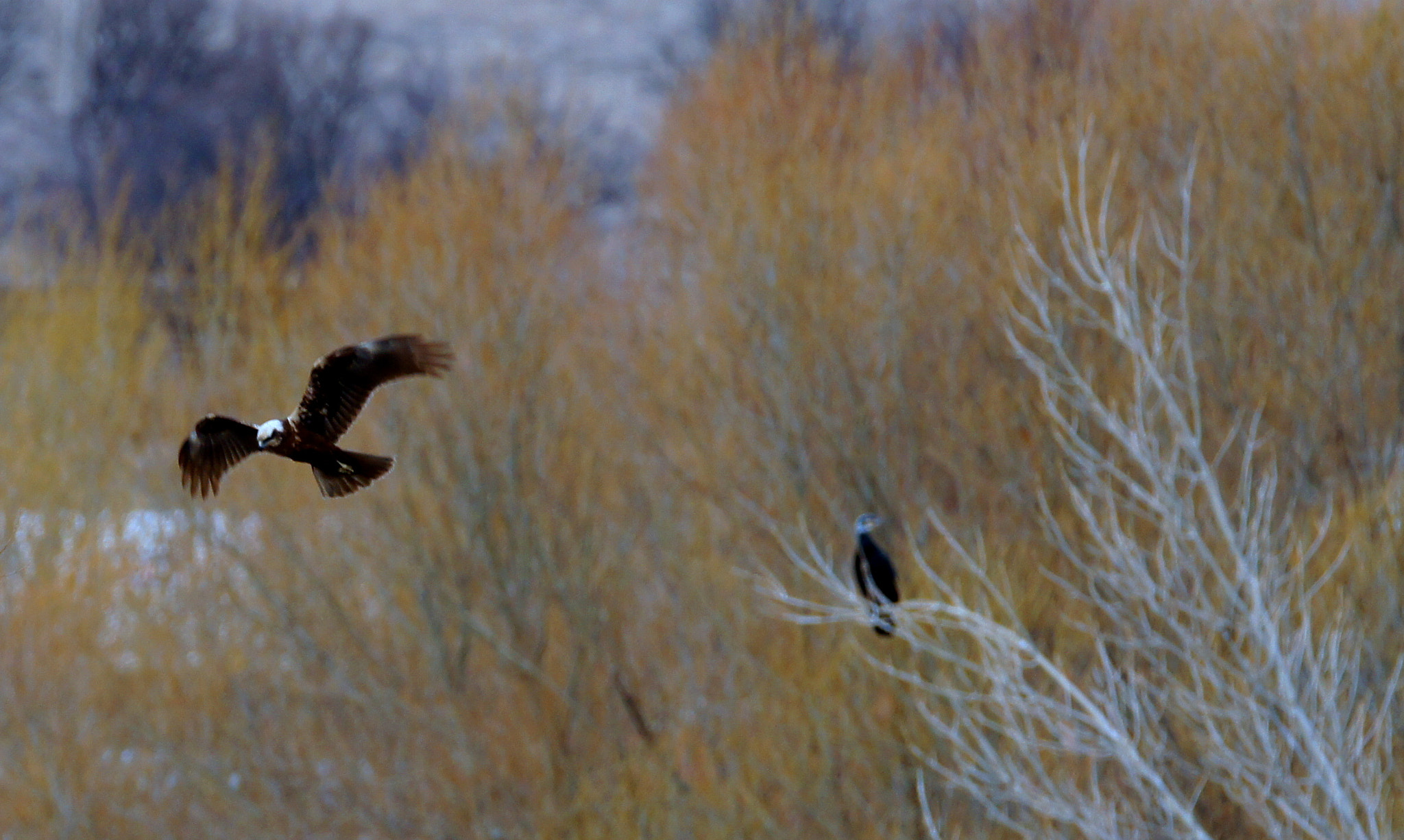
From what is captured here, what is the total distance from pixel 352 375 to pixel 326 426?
109 mm

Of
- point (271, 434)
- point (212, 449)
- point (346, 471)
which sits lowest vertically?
point (346, 471)

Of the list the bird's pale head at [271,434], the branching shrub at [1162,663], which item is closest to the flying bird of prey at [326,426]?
the bird's pale head at [271,434]

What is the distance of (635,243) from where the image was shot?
22.6 metres

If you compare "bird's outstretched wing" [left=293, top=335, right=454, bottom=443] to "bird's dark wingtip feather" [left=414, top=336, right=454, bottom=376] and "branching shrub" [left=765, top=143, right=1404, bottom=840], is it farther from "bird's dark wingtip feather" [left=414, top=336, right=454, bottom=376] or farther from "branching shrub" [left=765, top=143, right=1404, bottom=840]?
"branching shrub" [left=765, top=143, right=1404, bottom=840]

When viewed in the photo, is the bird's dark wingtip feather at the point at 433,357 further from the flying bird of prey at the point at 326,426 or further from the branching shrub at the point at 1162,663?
the branching shrub at the point at 1162,663

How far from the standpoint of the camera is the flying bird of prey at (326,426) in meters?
2.34

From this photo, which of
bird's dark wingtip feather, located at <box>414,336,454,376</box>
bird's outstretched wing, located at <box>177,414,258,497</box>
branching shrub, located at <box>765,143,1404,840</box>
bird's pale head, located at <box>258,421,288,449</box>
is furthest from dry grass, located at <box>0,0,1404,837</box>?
bird's pale head, located at <box>258,421,288,449</box>

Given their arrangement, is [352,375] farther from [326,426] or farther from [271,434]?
[271,434]

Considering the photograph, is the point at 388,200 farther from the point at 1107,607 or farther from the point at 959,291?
the point at 1107,607

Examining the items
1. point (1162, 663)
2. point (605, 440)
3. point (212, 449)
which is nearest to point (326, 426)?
point (212, 449)

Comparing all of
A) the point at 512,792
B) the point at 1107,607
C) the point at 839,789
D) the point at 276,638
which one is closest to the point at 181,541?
the point at 276,638

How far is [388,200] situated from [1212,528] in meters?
9.62

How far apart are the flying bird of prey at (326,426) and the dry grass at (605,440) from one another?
1156 cm

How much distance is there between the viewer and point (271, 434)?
7.79 ft
